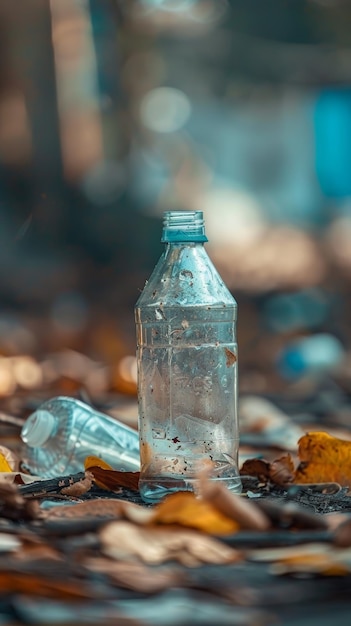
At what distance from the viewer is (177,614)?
4.78 ft

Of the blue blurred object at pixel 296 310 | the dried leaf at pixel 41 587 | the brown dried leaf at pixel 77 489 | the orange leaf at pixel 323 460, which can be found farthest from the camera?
the blue blurred object at pixel 296 310

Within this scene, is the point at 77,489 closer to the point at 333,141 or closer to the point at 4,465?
the point at 4,465

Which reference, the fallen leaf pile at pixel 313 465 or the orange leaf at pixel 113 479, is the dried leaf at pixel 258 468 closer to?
the fallen leaf pile at pixel 313 465

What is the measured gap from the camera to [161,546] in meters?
1.76

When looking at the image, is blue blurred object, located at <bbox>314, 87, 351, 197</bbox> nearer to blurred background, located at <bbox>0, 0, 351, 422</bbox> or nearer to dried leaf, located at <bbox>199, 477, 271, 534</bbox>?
blurred background, located at <bbox>0, 0, 351, 422</bbox>

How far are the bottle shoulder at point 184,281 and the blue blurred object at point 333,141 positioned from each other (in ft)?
30.2

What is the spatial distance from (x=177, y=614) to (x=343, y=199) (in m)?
10.3

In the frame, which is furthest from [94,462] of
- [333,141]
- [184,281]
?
[333,141]

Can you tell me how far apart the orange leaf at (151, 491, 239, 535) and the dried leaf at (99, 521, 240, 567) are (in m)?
0.04

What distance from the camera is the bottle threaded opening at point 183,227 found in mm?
2381

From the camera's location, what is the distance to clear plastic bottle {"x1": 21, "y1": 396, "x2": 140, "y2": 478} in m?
2.85

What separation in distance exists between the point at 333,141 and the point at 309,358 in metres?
4.87

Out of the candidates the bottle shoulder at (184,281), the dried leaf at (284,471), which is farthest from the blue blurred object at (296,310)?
the bottle shoulder at (184,281)

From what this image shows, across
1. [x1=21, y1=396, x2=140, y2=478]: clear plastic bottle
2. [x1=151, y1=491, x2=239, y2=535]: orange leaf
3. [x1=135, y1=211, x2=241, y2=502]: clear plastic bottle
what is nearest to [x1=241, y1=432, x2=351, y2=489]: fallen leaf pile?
[x1=135, y1=211, x2=241, y2=502]: clear plastic bottle
